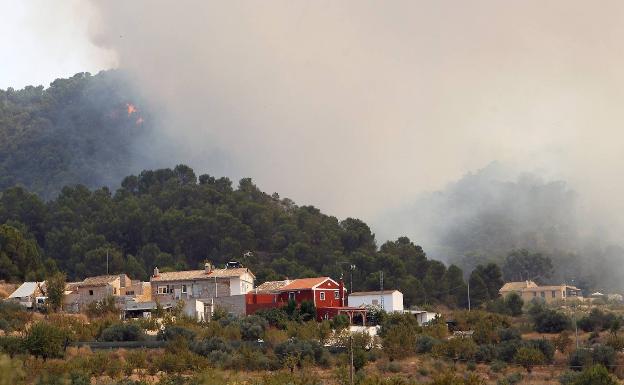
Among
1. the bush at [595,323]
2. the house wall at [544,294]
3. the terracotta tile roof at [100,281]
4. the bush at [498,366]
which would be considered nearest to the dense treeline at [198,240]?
the terracotta tile roof at [100,281]

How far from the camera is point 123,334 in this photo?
192ft

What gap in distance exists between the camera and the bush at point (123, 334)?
58375 millimetres

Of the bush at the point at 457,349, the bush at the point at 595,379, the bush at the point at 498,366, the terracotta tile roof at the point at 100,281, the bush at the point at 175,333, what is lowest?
the bush at the point at 595,379

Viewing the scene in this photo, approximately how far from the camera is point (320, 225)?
103m

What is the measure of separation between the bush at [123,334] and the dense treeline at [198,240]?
2410 centimetres

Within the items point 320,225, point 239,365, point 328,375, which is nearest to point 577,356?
point 328,375

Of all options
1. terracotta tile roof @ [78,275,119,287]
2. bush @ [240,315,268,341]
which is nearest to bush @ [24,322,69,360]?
bush @ [240,315,268,341]

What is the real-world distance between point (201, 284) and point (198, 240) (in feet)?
72.1

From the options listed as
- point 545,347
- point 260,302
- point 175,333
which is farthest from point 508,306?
point 175,333

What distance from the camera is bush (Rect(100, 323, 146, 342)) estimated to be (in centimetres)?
5838

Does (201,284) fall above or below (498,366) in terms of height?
above

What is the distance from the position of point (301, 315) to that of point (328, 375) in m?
19.5

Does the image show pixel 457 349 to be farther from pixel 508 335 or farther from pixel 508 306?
pixel 508 306

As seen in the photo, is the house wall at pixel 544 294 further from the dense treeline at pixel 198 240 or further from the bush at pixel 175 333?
the bush at pixel 175 333
